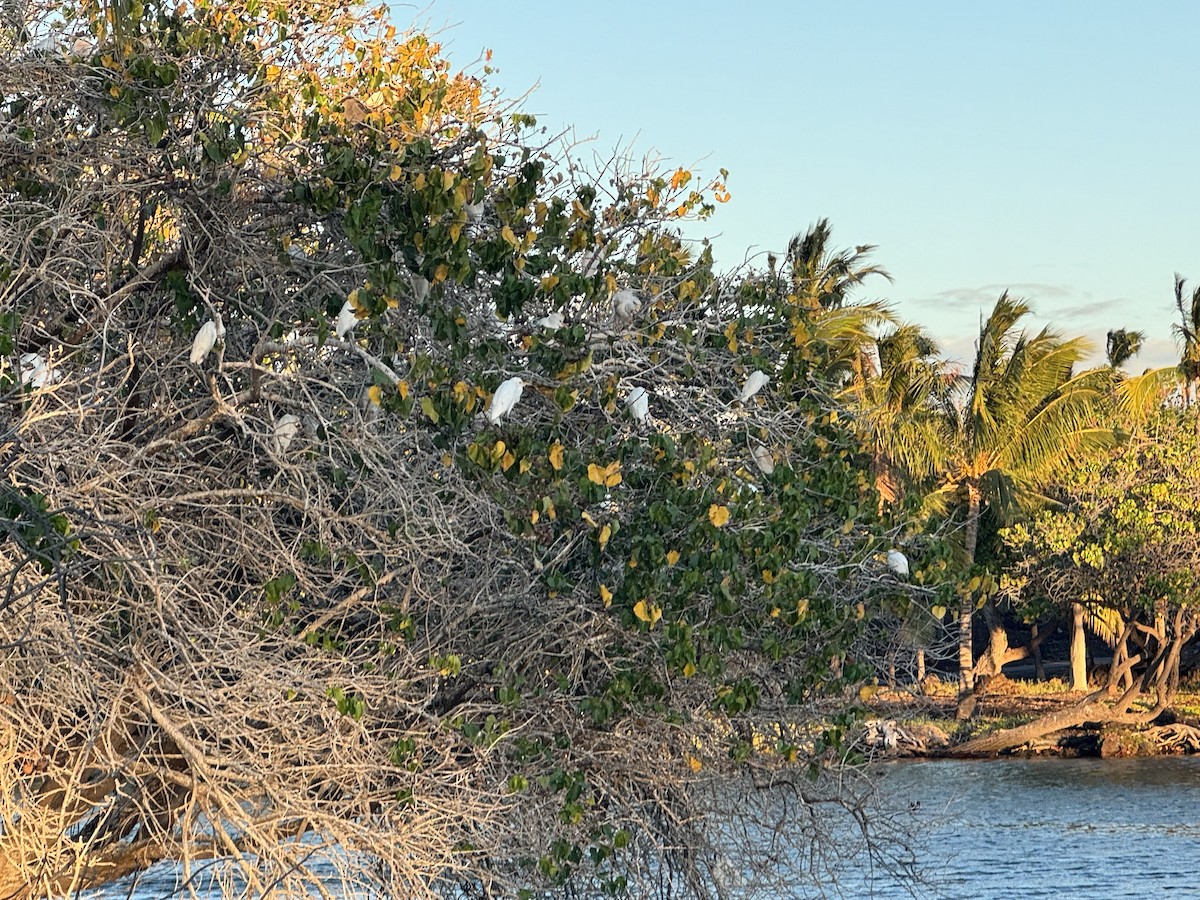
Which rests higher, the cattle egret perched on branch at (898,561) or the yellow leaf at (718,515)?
the yellow leaf at (718,515)

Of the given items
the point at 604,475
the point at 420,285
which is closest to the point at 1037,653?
the point at 604,475

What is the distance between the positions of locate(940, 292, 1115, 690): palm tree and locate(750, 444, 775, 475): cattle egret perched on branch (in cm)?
2084

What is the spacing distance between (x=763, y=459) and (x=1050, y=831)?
1530cm

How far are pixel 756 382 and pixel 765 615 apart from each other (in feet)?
4.38

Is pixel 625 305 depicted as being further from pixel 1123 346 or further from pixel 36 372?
pixel 1123 346

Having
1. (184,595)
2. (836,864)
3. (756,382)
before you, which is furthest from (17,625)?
(836,864)

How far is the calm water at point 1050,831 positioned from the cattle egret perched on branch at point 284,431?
837cm

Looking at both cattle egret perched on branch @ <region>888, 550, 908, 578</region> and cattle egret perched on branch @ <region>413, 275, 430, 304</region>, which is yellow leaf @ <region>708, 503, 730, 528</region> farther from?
cattle egret perched on branch @ <region>413, 275, 430, 304</region>

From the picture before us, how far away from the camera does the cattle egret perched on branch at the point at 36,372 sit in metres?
6.26

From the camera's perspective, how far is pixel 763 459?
A: 7863 millimetres

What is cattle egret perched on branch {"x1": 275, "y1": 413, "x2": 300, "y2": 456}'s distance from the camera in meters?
6.55

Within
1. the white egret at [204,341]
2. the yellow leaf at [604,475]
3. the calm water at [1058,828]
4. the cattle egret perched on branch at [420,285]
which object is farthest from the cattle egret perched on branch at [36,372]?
the calm water at [1058,828]

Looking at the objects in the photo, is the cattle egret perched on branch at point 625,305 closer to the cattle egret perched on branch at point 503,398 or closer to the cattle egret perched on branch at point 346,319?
the cattle egret perched on branch at point 503,398

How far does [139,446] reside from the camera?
283 inches
